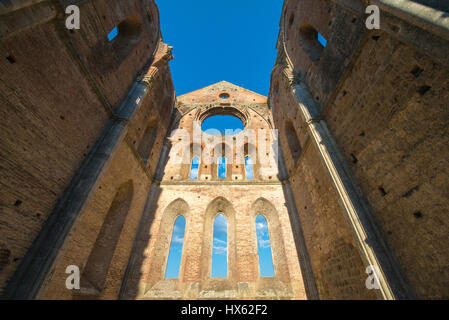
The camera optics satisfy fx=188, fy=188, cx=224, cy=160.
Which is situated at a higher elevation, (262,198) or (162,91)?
(162,91)

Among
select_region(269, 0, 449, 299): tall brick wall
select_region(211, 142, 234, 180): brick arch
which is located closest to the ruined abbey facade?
select_region(269, 0, 449, 299): tall brick wall

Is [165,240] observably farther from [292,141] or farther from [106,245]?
[292,141]

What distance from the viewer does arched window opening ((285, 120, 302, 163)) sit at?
1016cm

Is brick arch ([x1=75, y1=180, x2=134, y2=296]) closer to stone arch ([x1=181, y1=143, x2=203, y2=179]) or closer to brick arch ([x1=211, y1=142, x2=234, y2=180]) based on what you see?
stone arch ([x1=181, y1=143, x2=203, y2=179])

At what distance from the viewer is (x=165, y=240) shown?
923 centimetres

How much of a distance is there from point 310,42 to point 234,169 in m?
7.90

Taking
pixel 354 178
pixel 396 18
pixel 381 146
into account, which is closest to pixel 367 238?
pixel 354 178

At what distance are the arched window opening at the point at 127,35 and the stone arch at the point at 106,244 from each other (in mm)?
6377

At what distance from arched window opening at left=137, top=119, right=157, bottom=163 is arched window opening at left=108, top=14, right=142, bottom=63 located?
383 cm

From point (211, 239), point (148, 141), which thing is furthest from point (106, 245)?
point (148, 141)
